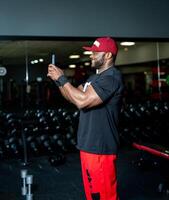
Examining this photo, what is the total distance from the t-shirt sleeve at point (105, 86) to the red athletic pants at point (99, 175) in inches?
11.9

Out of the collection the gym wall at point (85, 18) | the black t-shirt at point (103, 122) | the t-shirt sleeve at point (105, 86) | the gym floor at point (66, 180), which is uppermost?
the gym wall at point (85, 18)

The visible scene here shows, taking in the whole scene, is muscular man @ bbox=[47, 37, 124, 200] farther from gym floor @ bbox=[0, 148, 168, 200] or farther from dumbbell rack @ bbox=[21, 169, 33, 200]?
gym floor @ bbox=[0, 148, 168, 200]

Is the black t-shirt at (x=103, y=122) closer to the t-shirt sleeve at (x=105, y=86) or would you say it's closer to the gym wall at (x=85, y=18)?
the t-shirt sleeve at (x=105, y=86)

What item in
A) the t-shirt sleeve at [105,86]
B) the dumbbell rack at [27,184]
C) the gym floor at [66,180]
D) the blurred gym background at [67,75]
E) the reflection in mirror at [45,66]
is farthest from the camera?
the reflection in mirror at [45,66]

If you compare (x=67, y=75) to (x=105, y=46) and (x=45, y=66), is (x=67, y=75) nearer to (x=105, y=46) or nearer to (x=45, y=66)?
(x=45, y=66)

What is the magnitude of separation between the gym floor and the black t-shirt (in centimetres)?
109

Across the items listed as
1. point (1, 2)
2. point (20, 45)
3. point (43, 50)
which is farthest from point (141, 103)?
point (1, 2)

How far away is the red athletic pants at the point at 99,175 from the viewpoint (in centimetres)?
158

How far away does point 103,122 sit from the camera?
5.14ft

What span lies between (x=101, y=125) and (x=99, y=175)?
25 cm

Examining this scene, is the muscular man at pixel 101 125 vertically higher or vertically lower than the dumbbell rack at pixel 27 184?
higher

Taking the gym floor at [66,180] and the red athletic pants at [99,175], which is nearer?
the red athletic pants at [99,175]

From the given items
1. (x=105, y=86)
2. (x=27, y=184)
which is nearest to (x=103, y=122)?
(x=105, y=86)

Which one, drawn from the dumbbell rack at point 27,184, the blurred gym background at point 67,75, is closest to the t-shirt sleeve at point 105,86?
the dumbbell rack at point 27,184
